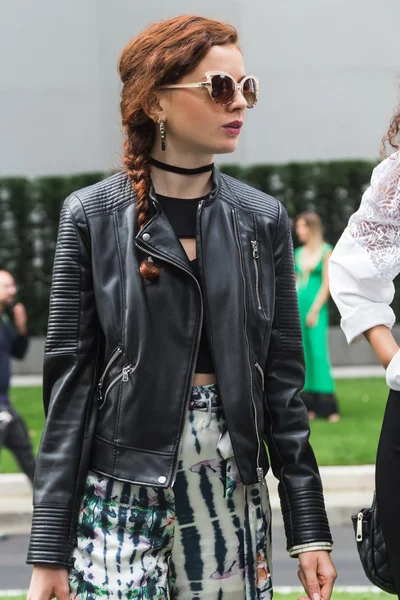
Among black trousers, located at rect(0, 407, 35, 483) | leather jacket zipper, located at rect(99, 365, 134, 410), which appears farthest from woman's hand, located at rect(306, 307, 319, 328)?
leather jacket zipper, located at rect(99, 365, 134, 410)

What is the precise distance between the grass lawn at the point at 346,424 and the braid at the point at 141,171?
5.93 metres

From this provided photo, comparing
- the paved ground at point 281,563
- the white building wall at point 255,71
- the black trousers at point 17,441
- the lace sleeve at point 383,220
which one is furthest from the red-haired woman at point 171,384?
the white building wall at point 255,71

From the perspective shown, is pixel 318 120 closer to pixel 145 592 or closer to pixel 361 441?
pixel 361 441

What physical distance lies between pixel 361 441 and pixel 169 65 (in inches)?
280

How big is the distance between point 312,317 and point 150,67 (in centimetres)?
819

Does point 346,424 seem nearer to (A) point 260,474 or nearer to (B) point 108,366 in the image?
(A) point 260,474

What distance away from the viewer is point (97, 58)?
50.1 ft

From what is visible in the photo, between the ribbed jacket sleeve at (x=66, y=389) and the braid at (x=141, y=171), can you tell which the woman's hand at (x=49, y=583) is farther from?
the braid at (x=141, y=171)

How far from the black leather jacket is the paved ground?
3389mm

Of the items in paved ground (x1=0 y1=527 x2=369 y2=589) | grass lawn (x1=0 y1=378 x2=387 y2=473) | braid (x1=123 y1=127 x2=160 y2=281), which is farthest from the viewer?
grass lawn (x1=0 y1=378 x2=387 y2=473)

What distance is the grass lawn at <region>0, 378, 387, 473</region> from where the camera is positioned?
870cm

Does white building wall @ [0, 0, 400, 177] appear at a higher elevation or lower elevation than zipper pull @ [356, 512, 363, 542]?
higher

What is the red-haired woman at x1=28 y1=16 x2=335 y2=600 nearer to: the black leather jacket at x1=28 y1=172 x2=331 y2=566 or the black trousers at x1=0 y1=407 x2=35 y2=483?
the black leather jacket at x1=28 y1=172 x2=331 y2=566

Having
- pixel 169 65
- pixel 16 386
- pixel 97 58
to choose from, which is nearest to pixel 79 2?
pixel 97 58
